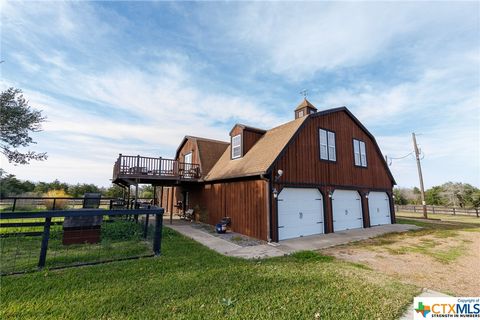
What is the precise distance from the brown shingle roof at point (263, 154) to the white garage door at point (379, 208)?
746 centimetres

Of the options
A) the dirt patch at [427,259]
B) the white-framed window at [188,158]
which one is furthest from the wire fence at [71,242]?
the white-framed window at [188,158]

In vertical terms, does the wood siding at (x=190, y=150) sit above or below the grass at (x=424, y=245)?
above

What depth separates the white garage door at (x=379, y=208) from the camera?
13884 mm

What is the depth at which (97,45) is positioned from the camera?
26.5 feet

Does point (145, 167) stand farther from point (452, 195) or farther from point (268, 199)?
point (452, 195)

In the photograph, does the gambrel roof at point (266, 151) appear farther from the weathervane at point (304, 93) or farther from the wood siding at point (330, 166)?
the weathervane at point (304, 93)

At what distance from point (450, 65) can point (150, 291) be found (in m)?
13.7

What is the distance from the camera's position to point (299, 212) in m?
10.2

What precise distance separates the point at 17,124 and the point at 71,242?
1366 cm

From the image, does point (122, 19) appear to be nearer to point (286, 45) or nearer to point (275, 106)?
point (286, 45)

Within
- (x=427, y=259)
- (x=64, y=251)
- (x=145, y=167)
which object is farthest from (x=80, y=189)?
(x=427, y=259)

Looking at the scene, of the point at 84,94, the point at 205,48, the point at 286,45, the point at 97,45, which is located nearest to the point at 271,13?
the point at 286,45

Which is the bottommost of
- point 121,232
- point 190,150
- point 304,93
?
point 121,232

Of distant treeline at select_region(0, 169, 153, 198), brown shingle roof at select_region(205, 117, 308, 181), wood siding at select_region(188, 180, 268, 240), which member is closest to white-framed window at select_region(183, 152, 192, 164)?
wood siding at select_region(188, 180, 268, 240)
